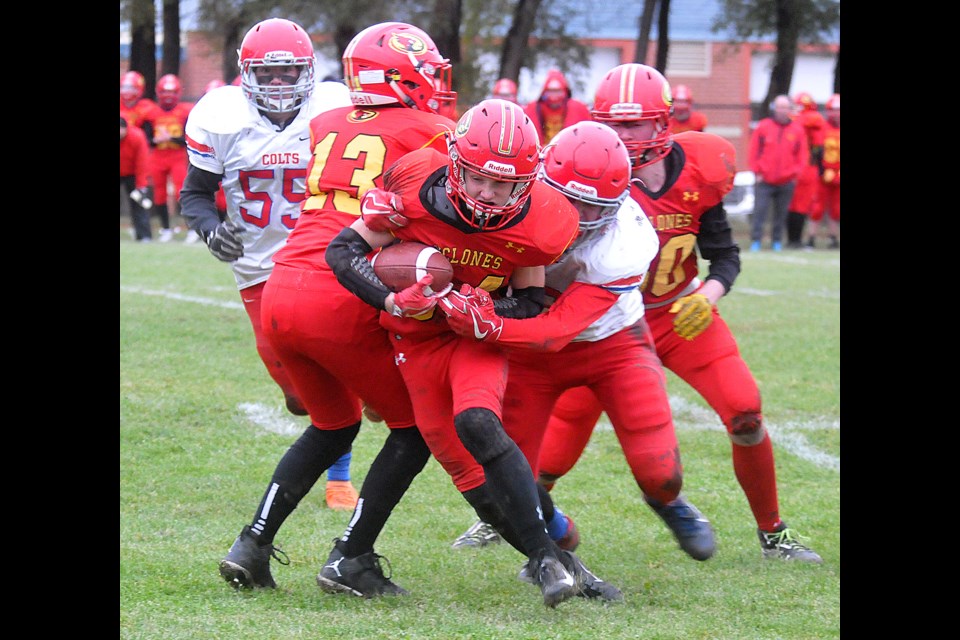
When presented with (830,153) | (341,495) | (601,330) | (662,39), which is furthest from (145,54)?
(601,330)

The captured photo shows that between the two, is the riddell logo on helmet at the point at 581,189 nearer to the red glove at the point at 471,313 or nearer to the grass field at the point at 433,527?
the red glove at the point at 471,313

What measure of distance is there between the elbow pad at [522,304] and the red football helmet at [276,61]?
1.55 m

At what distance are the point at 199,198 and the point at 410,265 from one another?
1.55 meters

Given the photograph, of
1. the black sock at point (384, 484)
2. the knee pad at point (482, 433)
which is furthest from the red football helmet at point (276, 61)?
the knee pad at point (482, 433)

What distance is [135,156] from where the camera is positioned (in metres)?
15.2

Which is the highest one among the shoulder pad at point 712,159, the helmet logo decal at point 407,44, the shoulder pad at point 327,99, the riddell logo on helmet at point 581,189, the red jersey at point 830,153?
the red jersey at point 830,153

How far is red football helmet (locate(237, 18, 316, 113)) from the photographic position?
15.7 feet

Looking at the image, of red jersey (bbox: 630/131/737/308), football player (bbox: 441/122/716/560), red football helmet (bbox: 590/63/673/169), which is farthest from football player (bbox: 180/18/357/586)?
red jersey (bbox: 630/131/737/308)

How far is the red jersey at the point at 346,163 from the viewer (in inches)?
153

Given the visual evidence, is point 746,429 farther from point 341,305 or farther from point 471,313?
point 341,305

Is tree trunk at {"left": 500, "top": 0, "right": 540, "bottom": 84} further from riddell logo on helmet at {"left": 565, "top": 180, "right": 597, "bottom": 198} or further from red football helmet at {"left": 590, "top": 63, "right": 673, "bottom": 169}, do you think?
riddell logo on helmet at {"left": 565, "top": 180, "right": 597, "bottom": 198}

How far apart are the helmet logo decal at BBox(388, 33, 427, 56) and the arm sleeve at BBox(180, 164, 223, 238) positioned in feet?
3.54

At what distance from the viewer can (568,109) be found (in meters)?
14.4
